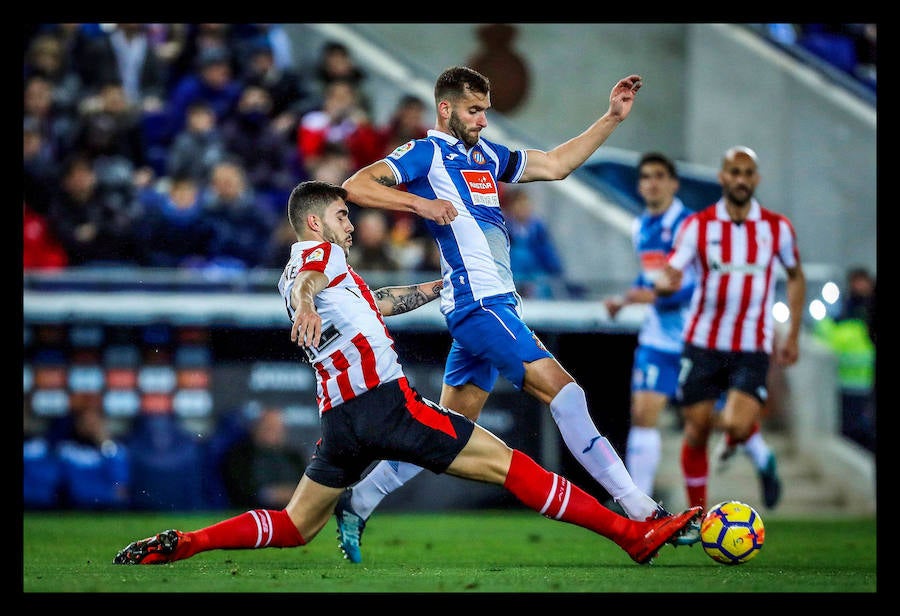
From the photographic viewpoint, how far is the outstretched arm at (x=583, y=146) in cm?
684

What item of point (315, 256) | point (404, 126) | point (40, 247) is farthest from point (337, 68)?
point (315, 256)

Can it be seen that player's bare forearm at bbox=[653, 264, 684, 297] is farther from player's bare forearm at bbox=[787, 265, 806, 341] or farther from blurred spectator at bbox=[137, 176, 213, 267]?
blurred spectator at bbox=[137, 176, 213, 267]

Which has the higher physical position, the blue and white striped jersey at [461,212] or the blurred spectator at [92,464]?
the blue and white striped jersey at [461,212]

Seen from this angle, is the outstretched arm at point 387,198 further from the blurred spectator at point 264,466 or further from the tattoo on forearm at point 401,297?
the blurred spectator at point 264,466

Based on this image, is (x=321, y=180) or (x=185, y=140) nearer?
(x=321, y=180)

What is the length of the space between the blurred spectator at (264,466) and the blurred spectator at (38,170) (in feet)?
9.67

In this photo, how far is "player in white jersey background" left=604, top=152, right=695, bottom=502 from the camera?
31.1 feet

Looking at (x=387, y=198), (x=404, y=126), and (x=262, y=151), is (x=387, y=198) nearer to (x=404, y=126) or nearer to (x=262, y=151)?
(x=404, y=126)

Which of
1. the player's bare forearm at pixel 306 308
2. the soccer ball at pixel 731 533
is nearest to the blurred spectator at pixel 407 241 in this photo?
the soccer ball at pixel 731 533

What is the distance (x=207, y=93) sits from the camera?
13422 millimetres

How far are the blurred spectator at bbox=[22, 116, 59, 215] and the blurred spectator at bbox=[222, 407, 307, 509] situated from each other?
2946 mm

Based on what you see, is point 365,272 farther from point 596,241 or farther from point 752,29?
point 752,29

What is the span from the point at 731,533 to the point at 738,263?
8.76ft

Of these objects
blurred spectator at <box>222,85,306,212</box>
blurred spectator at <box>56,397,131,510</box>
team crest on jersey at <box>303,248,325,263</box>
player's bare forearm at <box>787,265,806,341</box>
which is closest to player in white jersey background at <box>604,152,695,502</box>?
player's bare forearm at <box>787,265,806,341</box>
